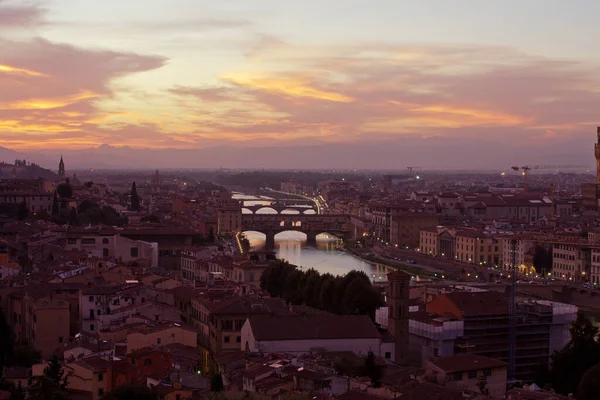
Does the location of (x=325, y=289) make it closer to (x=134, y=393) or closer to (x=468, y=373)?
(x=468, y=373)

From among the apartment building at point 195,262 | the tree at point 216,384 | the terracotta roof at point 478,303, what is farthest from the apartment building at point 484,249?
the tree at point 216,384

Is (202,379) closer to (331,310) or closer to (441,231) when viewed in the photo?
(331,310)

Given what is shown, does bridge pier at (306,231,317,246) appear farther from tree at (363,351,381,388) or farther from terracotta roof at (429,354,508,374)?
tree at (363,351,381,388)

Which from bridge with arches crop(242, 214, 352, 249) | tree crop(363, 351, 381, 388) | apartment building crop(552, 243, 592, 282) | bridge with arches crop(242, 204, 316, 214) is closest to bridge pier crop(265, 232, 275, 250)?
bridge with arches crop(242, 214, 352, 249)

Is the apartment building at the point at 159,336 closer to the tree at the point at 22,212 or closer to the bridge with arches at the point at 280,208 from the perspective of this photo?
the tree at the point at 22,212

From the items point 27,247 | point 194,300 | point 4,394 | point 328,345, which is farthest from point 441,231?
point 4,394
